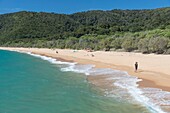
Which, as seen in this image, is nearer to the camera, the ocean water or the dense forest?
the ocean water

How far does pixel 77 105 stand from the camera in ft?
53.7

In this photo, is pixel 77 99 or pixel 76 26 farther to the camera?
pixel 76 26

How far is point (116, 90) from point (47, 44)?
115m

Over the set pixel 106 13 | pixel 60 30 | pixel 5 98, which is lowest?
pixel 5 98

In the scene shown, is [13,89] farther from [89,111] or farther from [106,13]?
[106,13]

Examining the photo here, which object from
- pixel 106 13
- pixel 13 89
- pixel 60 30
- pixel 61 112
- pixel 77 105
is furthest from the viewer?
pixel 106 13

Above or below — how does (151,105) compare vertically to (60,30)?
below

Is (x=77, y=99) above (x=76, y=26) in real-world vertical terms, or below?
below

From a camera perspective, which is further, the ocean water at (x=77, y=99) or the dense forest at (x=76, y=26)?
the dense forest at (x=76, y=26)

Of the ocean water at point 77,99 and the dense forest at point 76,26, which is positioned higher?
the dense forest at point 76,26

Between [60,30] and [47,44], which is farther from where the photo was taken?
[60,30]

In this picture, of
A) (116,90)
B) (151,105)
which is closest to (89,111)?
(151,105)

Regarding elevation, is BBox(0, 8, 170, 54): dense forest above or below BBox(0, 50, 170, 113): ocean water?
above

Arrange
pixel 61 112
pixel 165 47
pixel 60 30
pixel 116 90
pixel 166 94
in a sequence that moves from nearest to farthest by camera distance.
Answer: pixel 61 112
pixel 166 94
pixel 116 90
pixel 165 47
pixel 60 30
